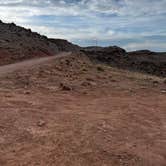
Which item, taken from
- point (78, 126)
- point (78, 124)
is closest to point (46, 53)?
point (78, 124)

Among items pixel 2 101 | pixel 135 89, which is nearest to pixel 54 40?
pixel 135 89

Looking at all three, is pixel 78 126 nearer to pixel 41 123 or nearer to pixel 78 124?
pixel 78 124

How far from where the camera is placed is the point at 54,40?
82625 millimetres

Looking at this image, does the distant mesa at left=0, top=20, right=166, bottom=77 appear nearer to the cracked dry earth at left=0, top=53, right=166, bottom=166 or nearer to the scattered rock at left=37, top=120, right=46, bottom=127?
the cracked dry earth at left=0, top=53, right=166, bottom=166

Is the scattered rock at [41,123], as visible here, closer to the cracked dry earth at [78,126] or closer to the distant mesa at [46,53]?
the cracked dry earth at [78,126]

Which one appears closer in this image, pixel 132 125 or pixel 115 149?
pixel 115 149

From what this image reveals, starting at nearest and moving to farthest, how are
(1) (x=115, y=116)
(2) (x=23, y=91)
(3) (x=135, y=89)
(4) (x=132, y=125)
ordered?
1. (4) (x=132, y=125)
2. (1) (x=115, y=116)
3. (2) (x=23, y=91)
4. (3) (x=135, y=89)

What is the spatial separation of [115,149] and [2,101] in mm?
4341

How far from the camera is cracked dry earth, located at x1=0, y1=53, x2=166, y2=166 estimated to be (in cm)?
726

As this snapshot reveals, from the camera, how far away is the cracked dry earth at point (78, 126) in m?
7.26

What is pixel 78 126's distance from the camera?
9078 mm

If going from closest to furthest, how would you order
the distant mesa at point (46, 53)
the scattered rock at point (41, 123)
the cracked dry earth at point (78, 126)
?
the cracked dry earth at point (78, 126) → the scattered rock at point (41, 123) → the distant mesa at point (46, 53)

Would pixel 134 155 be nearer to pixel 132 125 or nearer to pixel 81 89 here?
pixel 132 125

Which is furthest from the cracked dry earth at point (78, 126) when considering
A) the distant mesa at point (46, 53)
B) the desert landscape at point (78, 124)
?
the distant mesa at point (46, 53)
